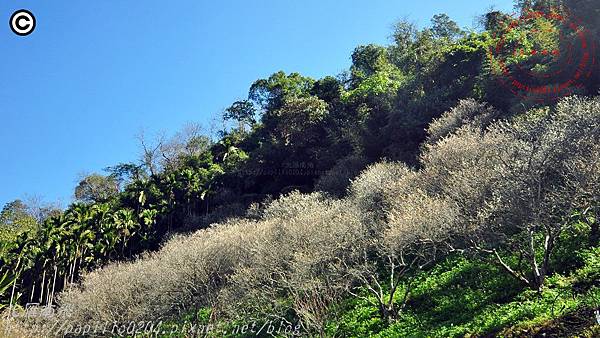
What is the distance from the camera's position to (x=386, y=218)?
28562mm

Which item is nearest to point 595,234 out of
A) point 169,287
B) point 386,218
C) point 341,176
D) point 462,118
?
point 386,218

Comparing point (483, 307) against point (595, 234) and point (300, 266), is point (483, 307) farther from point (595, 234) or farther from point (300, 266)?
point (300, 266)

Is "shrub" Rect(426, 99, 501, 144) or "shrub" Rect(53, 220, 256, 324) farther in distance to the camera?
→ "shrub" Rect(426, 99, 501, 144)

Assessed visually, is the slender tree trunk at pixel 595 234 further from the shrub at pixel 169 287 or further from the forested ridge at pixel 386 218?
the shrub at pixel 169 287

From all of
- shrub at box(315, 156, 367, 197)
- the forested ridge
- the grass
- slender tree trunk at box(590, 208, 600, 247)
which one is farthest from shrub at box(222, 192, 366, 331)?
shrub at box(315, 156, 367, 197)

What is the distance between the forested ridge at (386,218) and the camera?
1825cm

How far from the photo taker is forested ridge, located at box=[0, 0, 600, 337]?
18.2m

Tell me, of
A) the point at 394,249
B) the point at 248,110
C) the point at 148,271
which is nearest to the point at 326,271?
the point at 394,249

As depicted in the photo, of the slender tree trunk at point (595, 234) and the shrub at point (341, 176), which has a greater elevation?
the shrub at point (341, 176)

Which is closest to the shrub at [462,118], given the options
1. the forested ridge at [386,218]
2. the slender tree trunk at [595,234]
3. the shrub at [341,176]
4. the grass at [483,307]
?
the forested ridge at [386,218]

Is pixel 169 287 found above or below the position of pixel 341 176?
below

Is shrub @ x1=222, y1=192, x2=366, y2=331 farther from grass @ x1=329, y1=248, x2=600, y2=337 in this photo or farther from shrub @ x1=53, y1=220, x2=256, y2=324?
shrub @ x1=53, y1=220, x2=256, y2=324

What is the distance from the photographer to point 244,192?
5238 cm

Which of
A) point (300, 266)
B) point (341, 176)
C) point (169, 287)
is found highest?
point (341, 176)
